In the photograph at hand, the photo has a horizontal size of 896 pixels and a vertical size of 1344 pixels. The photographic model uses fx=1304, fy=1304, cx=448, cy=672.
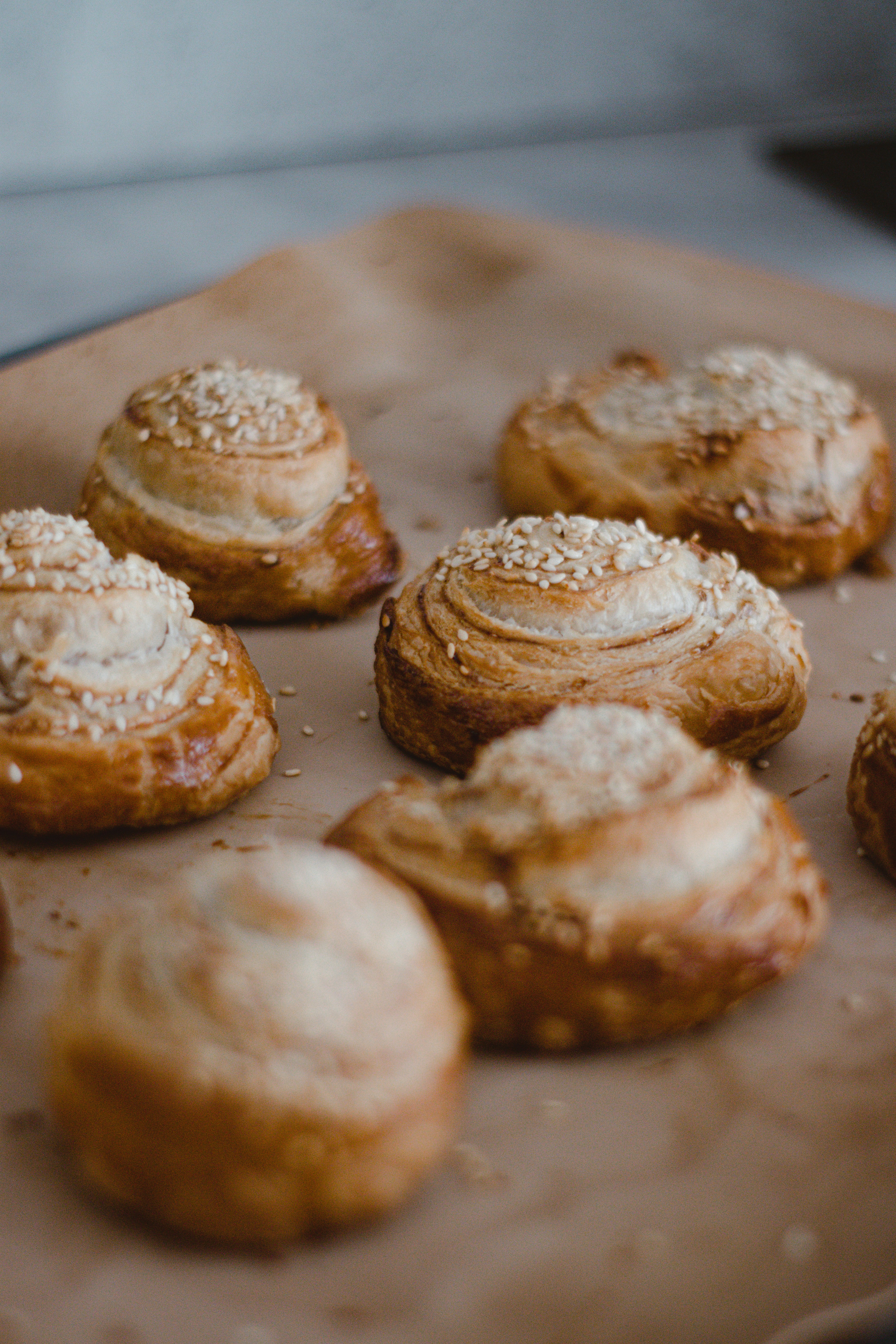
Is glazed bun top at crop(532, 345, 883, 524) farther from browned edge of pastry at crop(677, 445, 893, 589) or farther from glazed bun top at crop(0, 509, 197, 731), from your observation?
glazed bun top at crop(0, 509, 197, 731)

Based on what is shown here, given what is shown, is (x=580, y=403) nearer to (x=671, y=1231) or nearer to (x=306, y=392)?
(x=306, y=392)

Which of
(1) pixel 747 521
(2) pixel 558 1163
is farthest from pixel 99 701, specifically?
(1) pixel 747 521

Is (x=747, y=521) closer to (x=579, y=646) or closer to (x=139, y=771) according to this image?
(x=579, y=646)

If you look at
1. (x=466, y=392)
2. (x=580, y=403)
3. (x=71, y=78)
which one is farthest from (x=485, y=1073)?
(x=71, y=78)

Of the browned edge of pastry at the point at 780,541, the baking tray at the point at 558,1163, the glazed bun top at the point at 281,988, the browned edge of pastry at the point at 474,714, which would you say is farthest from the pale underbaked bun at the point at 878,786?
the glazed bun top at the point at 281,988

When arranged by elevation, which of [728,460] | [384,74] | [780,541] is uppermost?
[384,74]

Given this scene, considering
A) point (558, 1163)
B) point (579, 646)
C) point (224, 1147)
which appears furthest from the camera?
point (579, 646)
